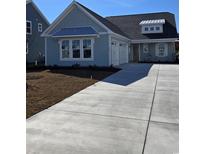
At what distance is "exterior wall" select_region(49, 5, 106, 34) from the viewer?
19.7 m

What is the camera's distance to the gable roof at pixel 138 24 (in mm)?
28423

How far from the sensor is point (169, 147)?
4180 millimetres

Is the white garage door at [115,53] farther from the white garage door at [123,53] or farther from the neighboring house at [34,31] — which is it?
the neighboring house at [34,31]

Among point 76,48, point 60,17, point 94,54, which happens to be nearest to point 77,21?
point 60,17

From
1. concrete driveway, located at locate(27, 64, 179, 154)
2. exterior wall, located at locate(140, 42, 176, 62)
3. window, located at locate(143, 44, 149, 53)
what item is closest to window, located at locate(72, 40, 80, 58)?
exterior wall, located at locate(140, 42, 176, 62)

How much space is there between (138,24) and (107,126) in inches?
1077

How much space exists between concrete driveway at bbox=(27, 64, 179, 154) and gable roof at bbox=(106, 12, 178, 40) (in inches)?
835

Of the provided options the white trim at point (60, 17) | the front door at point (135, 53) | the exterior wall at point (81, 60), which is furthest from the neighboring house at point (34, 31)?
the front door at point (135, 53)

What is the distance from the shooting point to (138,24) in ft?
101

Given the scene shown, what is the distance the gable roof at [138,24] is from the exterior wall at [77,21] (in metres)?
9.96
